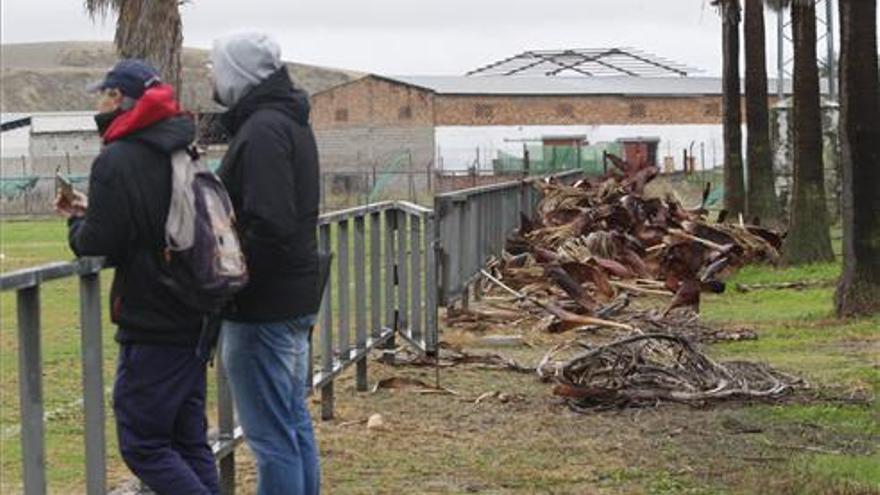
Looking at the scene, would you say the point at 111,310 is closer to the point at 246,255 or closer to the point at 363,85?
the point at 246,255

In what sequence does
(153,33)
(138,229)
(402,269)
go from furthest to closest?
(153,33)
(402,269)
(138,229)

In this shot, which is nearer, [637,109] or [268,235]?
[268,235]

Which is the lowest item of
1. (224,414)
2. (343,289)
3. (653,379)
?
(653,379)

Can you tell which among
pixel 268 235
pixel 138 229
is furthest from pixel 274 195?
pixel 138 229

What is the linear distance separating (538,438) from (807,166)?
44.4 feet

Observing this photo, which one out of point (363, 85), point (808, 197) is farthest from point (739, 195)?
point (363, 85)

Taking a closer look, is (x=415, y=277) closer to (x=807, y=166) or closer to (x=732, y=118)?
(x=807, y=166)

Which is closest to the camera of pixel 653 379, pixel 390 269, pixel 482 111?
pixel 653 379

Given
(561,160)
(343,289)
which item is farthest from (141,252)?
(561,160)

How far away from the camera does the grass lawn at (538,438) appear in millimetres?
8266

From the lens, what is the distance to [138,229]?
583 cm

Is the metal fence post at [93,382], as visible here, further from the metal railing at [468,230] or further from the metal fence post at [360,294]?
the metal railing at [468,230]

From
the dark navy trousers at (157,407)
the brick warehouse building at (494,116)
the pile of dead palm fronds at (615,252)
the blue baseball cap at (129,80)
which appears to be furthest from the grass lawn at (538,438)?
the brick warehouse building at (494,116)

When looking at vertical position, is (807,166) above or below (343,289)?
above
